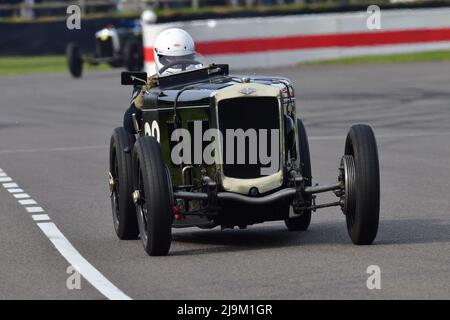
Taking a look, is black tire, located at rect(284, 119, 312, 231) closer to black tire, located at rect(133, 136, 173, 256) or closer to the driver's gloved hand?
the driver's gloved hand

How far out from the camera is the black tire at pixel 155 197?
389 inches

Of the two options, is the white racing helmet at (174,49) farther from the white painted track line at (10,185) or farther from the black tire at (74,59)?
the black tire at (74,59)

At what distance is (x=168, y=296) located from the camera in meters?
8.45

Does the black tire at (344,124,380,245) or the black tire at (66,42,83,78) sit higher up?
the black tire at (344,124,380,245)

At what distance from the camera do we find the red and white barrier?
36.6m

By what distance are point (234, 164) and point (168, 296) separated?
2.19 m

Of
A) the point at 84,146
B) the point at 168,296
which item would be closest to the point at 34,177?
the point at 84,146

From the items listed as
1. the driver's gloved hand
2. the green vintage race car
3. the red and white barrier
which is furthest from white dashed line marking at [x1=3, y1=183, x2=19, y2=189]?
the red and white barrier

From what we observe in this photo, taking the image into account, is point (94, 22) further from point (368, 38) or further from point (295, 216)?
point (295, 216)

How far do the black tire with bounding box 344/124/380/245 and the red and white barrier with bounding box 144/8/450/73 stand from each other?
1020 inches

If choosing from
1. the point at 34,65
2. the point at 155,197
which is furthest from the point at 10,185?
the point at 34,65

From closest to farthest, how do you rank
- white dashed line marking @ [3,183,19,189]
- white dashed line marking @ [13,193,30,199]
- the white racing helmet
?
the white racing helmet, white dashed line marking @ [13,193,30,199], white dashed line marking @ [3,183,19,189]

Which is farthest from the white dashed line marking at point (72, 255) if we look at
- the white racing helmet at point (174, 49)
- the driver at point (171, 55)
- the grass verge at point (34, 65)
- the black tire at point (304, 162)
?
the grass verge at point (34, 65)

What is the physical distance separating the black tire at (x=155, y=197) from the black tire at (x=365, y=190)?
4.41ft
